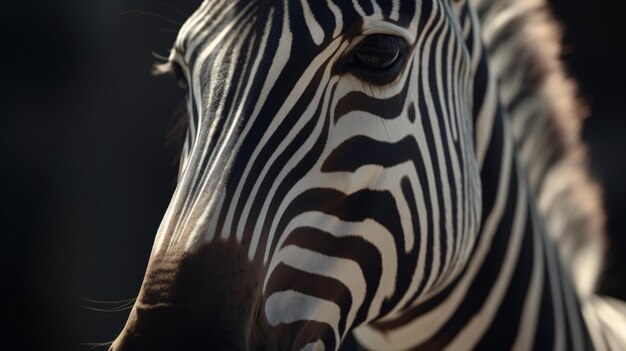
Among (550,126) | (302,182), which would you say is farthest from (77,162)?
(302,182)

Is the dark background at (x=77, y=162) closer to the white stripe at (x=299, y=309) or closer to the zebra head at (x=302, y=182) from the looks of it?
the zebra head at (x=302, y=182)

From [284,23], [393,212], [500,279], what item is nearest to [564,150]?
[500,279]

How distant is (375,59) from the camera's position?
1.34 m

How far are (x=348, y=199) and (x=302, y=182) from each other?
100 mm

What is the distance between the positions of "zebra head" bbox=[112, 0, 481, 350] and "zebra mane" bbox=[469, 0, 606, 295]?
57cm

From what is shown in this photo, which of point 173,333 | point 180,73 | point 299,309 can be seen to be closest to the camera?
point 173,333

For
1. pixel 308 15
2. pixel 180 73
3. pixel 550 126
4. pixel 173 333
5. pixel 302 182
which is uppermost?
pixel 550 126

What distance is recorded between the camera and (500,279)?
165 centimetres

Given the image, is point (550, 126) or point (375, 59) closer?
point (375, 59)

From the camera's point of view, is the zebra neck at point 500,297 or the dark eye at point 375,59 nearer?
the dark eye at point 375,59

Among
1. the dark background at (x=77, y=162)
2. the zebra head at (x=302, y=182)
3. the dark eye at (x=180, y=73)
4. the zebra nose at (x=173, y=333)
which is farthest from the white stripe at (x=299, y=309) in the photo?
the dark background at (x=77, y=162)

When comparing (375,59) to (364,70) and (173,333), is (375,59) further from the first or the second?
(173,333)

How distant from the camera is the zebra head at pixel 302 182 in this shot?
1.15 m

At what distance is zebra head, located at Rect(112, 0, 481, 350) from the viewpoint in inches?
45.4
